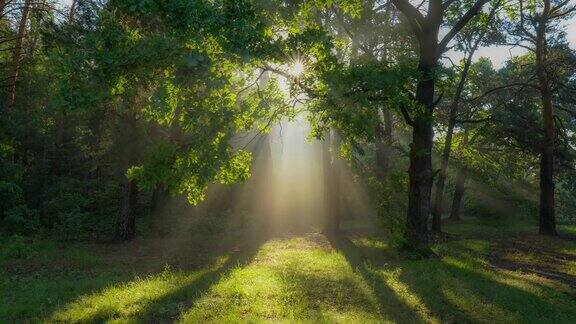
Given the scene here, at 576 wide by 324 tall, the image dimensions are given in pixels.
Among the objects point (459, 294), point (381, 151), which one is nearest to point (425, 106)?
point (459, 294)

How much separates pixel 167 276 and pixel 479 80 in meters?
22.2

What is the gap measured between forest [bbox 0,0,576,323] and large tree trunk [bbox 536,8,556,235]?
129mm

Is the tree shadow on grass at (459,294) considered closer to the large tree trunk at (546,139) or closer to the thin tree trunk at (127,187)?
the thin tree trunk at (127,187)

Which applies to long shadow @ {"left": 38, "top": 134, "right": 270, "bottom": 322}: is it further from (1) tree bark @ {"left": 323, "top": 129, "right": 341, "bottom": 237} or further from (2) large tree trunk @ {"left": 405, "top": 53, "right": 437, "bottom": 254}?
(2) large tree trunk @ {"left": 405, "top": 53, "right": 437, "bottom": 254}

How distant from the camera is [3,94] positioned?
75.5 ft

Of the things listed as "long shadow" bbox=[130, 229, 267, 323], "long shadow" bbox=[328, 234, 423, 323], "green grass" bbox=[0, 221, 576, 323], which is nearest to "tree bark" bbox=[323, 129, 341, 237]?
"long shadow" bbox=[328, 234, 423, 323]

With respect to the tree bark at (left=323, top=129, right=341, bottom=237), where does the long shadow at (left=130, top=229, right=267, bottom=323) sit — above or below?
below

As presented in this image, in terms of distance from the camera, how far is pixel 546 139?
79.6ft

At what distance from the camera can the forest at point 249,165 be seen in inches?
381

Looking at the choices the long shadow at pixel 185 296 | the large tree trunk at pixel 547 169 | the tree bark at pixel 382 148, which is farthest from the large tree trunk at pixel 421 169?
the large tree trunk at pixel 547 169

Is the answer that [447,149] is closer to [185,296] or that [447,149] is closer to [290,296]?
[290,296]

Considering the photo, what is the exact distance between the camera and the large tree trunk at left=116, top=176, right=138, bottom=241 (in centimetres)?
2025

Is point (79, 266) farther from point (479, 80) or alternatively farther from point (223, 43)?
point (479, 80)

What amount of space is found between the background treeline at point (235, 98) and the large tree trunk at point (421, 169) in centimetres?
4
